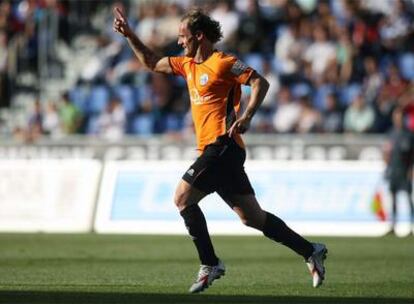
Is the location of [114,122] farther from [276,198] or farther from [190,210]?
[190,210]

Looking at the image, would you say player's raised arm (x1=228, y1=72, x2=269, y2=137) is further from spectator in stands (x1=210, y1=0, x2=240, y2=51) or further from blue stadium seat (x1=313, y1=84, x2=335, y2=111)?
spectator in stands (x1=210, y1=0, x2=240, y2=51)

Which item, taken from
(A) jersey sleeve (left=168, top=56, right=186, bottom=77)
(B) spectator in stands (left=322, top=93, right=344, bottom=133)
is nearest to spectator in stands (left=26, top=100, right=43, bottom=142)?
(B) spectator in stands (left=322, top=93, right=344, bottom=133)

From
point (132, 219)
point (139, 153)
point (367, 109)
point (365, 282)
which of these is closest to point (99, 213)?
point (132, 219)

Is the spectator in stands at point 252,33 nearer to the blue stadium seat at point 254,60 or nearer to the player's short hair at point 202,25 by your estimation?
the blue stadium seat at point 254,60

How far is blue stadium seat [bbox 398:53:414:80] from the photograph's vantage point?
23641 millimetres

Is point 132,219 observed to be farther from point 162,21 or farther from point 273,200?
point 162,21

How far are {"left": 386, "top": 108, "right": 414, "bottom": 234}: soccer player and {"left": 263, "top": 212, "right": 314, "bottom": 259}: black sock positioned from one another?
941 cm

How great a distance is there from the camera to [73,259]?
14281 millimetres

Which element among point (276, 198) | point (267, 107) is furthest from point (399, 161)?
point (267, 107)

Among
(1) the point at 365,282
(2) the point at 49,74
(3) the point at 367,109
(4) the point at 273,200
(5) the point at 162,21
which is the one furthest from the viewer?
(2) the point at 49,74

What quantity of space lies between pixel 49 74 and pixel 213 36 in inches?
698

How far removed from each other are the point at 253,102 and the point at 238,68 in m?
0.35

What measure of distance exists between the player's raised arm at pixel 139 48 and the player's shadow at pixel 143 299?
2.16m

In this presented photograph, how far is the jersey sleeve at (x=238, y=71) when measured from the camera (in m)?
9.88
